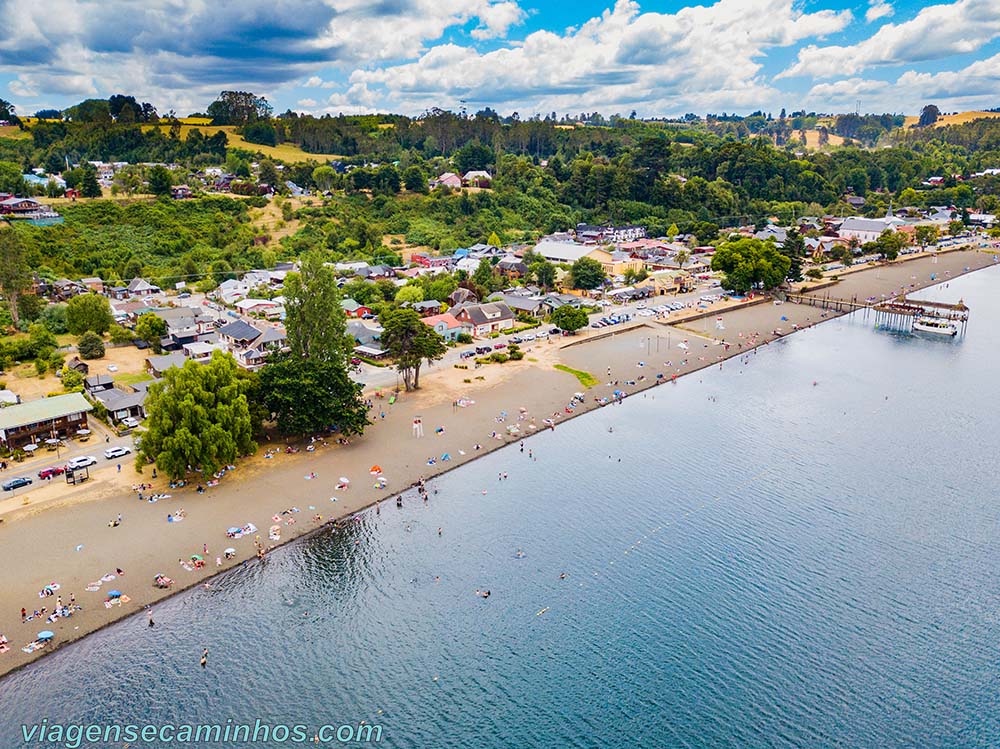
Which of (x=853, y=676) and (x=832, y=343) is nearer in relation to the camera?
(x=853, y=676)

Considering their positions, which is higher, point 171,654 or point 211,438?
point 211,438

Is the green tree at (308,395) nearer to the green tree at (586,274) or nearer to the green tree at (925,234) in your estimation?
the green tree at (586,274)

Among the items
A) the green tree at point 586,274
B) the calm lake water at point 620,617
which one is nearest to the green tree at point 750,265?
the green tree at point 586,274

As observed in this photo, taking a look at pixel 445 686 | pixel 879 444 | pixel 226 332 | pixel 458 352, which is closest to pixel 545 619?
pixel 445 686

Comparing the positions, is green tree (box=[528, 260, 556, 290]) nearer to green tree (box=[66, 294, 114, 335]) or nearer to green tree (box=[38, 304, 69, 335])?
green tree (box=[66, 294, 114, 335])

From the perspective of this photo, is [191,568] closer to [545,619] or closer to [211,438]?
[211,438]

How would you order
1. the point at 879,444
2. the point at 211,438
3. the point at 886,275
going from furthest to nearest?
the point at 886,275 → the point at 879,444 → the point at 211,438
